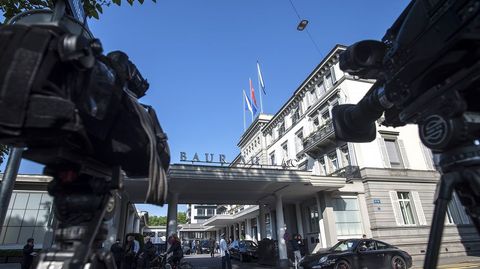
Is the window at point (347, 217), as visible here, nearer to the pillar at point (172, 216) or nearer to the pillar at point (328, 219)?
the pillar at point (328, 219)

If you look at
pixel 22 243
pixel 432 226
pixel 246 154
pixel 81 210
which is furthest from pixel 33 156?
pixel 246 154

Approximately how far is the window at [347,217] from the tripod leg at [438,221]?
19.9m

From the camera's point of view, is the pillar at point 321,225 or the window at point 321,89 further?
the window at point 321,89

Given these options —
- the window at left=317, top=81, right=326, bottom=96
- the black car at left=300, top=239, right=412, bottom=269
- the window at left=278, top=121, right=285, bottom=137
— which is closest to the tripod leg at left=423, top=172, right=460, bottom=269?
the black car at left=300, top=239, right=412, bottom=269

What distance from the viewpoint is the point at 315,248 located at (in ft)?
68.1

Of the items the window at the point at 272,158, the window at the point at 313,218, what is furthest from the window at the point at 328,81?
the window at the point at 272,158

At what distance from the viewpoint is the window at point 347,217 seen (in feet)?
63.8

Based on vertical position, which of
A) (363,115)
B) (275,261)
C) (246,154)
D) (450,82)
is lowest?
(275,261)

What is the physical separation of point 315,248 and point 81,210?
71.5 feet

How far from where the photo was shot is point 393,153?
21.4 meters

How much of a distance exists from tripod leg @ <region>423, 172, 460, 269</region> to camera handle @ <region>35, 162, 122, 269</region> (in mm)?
1600

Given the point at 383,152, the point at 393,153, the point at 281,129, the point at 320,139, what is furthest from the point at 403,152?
the point at 281,129

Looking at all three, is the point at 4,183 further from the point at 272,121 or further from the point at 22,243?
the point at 272,121

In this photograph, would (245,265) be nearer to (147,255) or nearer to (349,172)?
(147,255)
